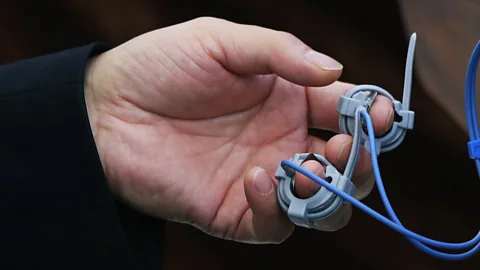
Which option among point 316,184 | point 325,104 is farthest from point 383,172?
point 316,184

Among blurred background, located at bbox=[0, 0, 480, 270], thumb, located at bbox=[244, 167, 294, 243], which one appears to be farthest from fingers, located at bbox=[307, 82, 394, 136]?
blurred background, located at bbox=[0, 0, 480, 270]

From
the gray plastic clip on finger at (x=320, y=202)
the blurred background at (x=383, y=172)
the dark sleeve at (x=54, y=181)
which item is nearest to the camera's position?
the gray plastic clip on finger at (x=320, y=202)

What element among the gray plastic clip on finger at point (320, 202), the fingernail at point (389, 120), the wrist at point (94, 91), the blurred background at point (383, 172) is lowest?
the blurred background at point (383, 172)

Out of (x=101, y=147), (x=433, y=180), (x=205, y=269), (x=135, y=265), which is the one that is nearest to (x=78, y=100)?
(x=101, y=147)

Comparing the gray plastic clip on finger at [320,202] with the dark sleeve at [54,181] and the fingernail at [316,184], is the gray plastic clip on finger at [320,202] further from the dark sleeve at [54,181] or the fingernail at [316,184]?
the dark sleeve at [54,181]

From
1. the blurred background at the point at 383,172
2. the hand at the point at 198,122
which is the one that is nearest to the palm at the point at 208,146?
the hand at the point at 198,122

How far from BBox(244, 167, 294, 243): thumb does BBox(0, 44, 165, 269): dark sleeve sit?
14 cm

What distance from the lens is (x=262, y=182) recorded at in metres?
0.51

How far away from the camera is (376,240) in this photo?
37.7 inches

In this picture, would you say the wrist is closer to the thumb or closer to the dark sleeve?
the dark sleeve

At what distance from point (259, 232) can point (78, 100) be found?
0.22m

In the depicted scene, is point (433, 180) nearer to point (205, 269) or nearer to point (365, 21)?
point (365, 21)

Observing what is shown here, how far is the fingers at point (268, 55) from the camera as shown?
0.53 metres

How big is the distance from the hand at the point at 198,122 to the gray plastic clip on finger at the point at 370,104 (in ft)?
0.22
